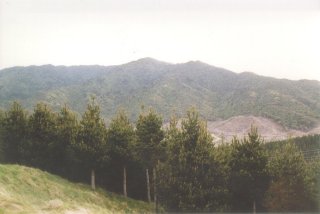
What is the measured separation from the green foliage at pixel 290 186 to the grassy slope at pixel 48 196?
12692mm

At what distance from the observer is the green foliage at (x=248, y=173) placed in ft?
119

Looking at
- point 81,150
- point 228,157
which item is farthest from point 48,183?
point 228,157

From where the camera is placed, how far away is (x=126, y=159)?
43.5m

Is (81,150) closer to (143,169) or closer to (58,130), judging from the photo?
(58,130)

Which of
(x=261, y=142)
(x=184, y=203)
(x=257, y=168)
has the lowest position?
(x=184, y=203)

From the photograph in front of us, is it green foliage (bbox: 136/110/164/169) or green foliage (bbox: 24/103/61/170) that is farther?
green foliage (bbox: 24/103/61/170)

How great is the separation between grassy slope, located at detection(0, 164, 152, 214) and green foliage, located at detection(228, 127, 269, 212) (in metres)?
9.29

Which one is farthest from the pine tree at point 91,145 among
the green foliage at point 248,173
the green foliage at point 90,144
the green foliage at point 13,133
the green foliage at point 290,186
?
the green foliage at point 290,186

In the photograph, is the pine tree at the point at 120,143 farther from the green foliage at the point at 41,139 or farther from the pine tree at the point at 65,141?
the green foliage at the point at 41,139

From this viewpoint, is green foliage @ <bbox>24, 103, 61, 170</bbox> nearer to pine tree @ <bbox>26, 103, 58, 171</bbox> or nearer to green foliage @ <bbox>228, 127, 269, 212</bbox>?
pine tree @ <bbox>26, 103, 58, 171</bbox>

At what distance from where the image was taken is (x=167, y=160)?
1394 inches

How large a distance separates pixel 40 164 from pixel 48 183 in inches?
458

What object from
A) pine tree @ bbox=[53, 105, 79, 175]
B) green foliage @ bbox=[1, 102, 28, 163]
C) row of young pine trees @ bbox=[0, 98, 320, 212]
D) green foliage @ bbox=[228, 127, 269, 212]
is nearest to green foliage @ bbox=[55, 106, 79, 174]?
pine tree @ bbox=[53, 105, 79, 175]

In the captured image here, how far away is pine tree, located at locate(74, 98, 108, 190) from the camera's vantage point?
40875mm
